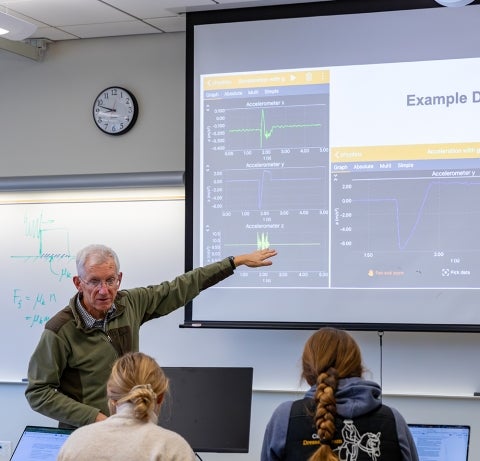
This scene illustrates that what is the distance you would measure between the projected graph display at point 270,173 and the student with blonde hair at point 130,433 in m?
2.28

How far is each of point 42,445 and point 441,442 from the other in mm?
1445

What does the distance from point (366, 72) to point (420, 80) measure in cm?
28

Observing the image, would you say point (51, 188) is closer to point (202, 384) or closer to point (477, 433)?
point (202, 384)

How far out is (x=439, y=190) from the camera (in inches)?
173

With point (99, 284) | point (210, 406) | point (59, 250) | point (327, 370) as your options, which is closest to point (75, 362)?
point (99, 284)

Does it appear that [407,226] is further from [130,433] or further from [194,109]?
[130,433]

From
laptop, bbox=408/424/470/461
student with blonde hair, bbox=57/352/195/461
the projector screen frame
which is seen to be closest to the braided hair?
student with blonde hair, bbox=57/352/195/461

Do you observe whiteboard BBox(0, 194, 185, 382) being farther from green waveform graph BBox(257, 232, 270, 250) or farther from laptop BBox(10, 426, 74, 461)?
laptop BBox(10, 426, 74, 461)

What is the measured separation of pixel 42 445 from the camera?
10.3ft

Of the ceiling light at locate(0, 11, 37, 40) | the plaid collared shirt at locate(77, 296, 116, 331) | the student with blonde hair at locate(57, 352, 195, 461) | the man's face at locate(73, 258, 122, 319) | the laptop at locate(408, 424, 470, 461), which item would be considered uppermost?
the ceiling light at locate(0, 11, 37, 40)

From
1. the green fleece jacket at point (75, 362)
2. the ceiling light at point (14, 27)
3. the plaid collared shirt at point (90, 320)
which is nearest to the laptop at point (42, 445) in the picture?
the green fleece jacket at point (75, 362)

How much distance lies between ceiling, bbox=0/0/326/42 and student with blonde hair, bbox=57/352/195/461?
2.67 meters

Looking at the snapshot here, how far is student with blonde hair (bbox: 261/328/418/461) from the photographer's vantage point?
237 centimetres

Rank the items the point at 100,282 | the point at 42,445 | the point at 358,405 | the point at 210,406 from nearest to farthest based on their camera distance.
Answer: the point at 358,405
the point at 42,445
the point at 100,282
the point at 210,406
